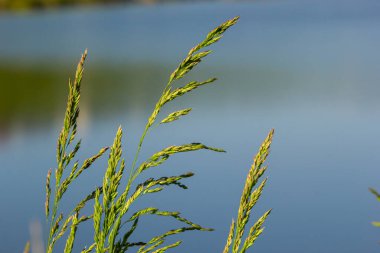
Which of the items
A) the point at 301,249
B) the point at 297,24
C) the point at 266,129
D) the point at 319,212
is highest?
the point at 297,24

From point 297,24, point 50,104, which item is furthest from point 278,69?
point 297,24

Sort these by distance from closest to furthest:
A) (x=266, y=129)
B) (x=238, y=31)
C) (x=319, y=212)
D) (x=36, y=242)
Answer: (x=36, y=242)
(x=319, y=212)
(x=266, y=129)
(x=238, y=31)

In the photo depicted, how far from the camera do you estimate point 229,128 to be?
9.70 metres

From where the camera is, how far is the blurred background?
21.0ft

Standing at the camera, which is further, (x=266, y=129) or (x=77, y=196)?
(x=266, y=129)

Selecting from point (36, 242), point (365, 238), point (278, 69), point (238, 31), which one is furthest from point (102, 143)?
point (238, 31)

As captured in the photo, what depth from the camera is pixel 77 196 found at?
677 centimetres

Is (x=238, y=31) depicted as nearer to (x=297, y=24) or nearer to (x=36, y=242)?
(x=297, y=24)

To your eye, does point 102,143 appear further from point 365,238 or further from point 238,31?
point 238,31

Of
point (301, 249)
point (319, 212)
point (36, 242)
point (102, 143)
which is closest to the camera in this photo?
point (36, 242)

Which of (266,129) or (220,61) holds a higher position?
(220,61)

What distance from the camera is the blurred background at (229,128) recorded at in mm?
6398

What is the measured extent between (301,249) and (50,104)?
6962 millimetres

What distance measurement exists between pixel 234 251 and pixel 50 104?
11221 millimetres
